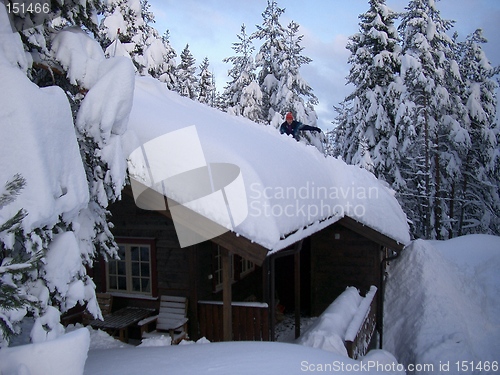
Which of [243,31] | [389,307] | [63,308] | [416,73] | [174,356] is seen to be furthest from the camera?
[243,31]

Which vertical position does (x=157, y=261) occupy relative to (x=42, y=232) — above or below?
below

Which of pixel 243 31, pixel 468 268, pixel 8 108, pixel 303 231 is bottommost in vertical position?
pixel 468 268

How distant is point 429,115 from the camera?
22188mm

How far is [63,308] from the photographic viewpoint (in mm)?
4121

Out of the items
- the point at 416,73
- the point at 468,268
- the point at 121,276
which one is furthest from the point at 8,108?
the point at 416,73

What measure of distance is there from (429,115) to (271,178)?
18.4 meters

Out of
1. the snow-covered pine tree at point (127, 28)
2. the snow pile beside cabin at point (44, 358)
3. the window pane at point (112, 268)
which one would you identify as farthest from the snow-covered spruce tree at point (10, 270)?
the snow-covered pine tree at point (127, 28)

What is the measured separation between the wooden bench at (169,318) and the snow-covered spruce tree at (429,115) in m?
15.9

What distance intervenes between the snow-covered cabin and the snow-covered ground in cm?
132

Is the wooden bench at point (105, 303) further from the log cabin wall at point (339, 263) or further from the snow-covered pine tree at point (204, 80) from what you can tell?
the snow-covered pine tree at point (204, 80)

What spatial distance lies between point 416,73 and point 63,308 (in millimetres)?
20710

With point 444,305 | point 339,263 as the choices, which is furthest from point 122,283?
point 444,305

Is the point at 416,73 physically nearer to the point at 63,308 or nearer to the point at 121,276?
the point at 121,276

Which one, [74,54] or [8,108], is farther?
[74,54]
